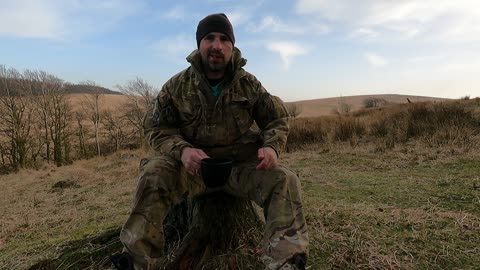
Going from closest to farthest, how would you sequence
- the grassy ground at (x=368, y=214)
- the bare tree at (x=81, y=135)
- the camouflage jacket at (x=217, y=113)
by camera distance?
the camouflage jacket at (x=217, y=113), the grassy ground at (x=368, y=214), the bare tree at (x=81, y=135)

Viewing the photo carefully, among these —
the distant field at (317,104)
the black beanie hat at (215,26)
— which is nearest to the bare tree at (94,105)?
the distant field at (317,104)

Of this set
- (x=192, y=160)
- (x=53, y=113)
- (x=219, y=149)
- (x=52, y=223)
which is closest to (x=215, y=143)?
(x=219, y=149)

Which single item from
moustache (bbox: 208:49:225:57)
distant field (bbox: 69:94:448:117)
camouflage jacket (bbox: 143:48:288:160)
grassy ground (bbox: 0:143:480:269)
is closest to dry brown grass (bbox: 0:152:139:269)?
grassy ground (bbox: 0:143:480:269)

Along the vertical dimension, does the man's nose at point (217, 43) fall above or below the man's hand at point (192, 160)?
above

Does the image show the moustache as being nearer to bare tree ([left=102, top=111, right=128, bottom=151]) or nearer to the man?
the man

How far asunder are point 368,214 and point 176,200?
2.24 meters

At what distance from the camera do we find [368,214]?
3.79 meters

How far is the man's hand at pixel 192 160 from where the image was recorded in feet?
7.59

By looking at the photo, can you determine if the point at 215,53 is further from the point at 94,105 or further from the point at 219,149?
the point at 94,105

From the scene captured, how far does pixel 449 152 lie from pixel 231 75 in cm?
804

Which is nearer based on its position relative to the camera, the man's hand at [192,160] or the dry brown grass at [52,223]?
the man's hand at [192,160]

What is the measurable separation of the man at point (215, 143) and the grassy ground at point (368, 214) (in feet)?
2.43

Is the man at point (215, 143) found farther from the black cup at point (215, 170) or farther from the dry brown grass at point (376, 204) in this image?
the dry brown grass at point (376, 204)

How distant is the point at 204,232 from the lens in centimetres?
272
